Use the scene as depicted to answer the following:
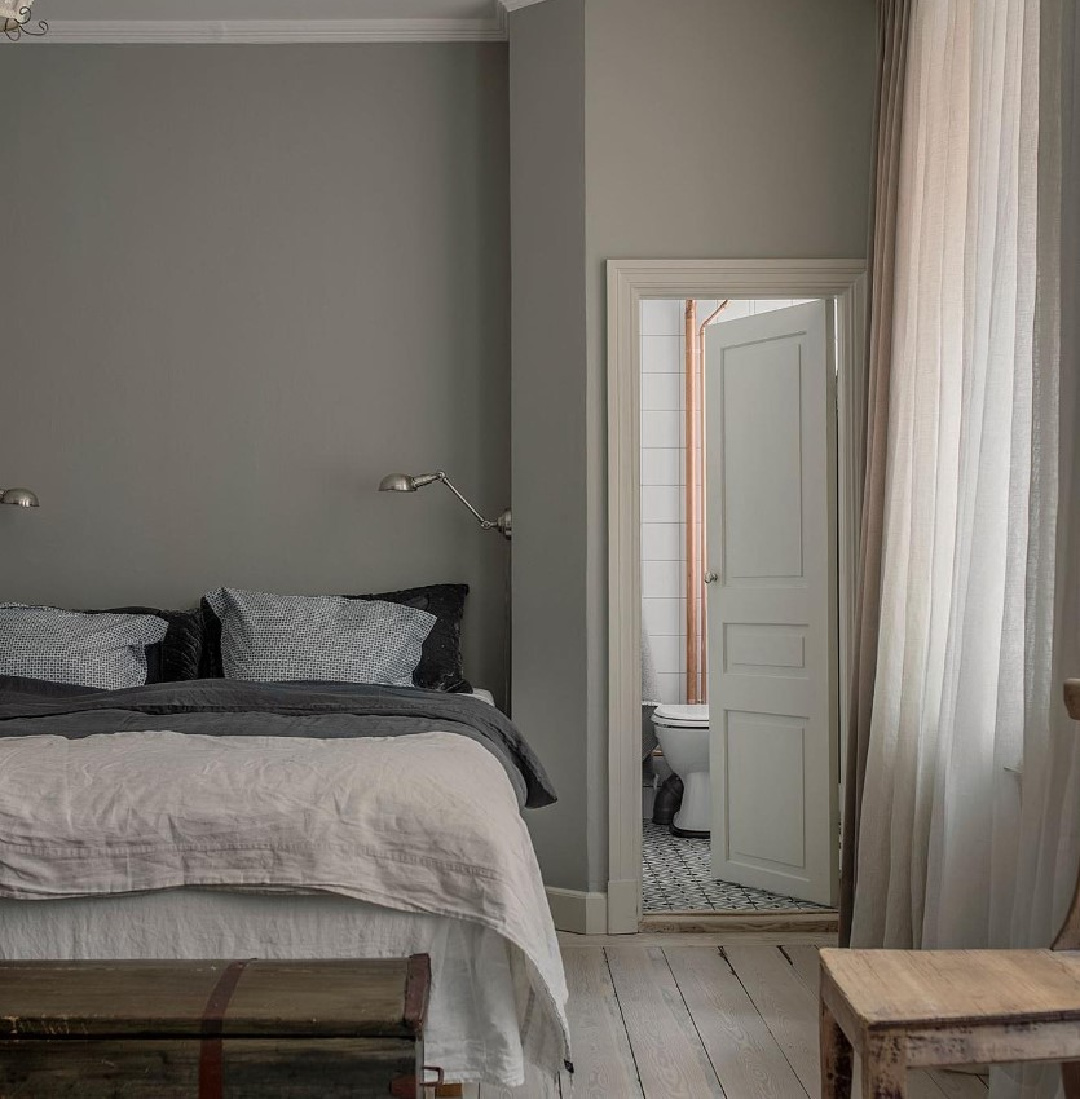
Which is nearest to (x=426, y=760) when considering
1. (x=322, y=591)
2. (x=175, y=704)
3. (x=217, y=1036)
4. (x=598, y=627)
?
(x=217, y=1036)

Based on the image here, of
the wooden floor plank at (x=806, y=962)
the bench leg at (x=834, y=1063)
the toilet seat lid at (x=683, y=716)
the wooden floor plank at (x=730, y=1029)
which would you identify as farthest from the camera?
the toilet seat lid at (x=683, y=716)

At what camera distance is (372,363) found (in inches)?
163

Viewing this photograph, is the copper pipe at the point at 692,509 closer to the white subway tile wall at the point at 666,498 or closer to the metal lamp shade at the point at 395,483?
the white subway tile wall at the point at 666,498

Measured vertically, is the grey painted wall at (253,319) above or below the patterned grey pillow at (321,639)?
above

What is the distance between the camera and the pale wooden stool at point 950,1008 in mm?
1604

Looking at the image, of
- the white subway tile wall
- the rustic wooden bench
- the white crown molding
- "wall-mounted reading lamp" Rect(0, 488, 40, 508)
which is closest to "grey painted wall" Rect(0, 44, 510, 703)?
the white crown molding

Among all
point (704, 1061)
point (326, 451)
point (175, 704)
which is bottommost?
point (704, 1061)

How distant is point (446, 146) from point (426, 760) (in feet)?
8.60

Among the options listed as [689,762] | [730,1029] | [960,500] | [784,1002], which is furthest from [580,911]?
[960,500]

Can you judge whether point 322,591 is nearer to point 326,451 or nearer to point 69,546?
point 326,451

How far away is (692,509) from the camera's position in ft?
18.4

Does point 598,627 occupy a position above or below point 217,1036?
above

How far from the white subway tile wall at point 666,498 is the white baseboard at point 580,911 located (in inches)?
77.3

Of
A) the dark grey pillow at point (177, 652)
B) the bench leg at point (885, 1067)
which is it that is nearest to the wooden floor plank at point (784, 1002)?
the bench leg at point (885, 1067)
